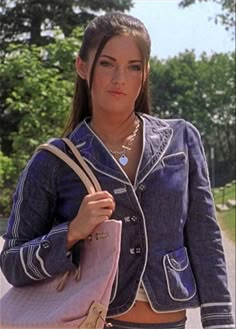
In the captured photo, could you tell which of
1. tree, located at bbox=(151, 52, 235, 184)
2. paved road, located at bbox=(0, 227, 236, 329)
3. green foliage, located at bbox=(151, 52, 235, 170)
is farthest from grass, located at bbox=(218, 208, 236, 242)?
green foliage, located at bbox=(151, 52, 235, 170)

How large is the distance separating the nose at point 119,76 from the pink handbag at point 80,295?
11.9 inches

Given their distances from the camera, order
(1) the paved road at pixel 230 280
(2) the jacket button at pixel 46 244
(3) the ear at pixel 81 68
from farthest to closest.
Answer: (1) the paved road at pixel 230 280, (3) the ear at pixel 81 68, (2) the jacket button at pixel 46 244

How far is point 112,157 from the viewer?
2350 mm

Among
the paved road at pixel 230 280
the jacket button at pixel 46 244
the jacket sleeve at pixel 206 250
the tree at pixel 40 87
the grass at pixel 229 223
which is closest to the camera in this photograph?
the jacket button at pixel 46 244

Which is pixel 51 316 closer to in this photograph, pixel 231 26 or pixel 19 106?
pixel 19 106

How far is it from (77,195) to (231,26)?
21.6 metres

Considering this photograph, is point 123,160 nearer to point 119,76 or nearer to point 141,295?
point 119,76

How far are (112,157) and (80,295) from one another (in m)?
0.42

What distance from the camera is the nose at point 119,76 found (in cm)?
236

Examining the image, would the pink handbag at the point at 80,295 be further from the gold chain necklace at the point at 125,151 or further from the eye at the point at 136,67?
the eye at the point at 136,67

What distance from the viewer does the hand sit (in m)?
2.16

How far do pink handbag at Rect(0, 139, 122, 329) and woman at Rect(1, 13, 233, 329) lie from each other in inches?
1.3

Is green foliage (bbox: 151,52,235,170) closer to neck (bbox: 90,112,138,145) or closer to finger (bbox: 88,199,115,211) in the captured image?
neck (bbox: 90,112,138,145)

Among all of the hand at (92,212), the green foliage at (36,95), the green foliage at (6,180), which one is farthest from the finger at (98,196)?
the green foliage at (6,180)
